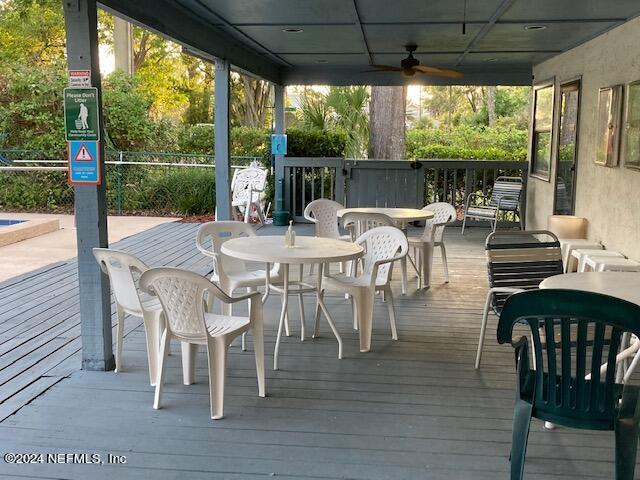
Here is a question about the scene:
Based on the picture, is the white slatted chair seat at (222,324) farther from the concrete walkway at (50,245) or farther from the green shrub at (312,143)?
the green shrub at (312,143)

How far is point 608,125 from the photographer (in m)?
6.18

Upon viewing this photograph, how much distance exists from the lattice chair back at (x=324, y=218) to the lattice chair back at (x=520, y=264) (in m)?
2.00

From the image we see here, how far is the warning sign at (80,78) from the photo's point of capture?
359cm

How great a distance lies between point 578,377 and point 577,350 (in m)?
0.09

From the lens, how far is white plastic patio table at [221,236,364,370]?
3709mm

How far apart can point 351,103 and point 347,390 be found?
9.69 metres

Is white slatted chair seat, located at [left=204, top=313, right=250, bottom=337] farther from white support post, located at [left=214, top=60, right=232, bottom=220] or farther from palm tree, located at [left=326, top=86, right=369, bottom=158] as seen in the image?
palm tree, located at [left=326, top=86, right=369, bottom=158]

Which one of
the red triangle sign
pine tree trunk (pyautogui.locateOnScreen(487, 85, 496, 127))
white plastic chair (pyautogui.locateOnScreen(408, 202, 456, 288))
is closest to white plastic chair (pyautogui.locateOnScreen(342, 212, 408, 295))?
white plastic chair (pyautogui.locateOnScreen(408, 202, 456, 288))

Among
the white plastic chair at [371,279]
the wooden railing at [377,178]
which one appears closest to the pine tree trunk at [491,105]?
the wooden railing at [377,178]

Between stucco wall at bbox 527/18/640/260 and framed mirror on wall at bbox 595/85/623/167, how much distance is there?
83 mm

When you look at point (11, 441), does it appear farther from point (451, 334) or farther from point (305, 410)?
point (451, 334)

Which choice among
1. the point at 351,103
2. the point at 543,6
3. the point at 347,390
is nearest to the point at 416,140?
the point at 351,103

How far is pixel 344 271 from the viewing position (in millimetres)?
5641

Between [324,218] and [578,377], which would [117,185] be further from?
[578,377]
